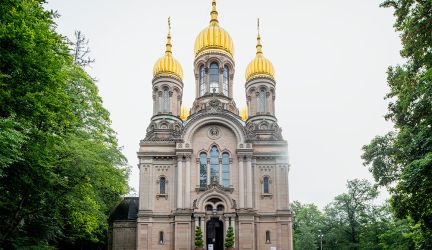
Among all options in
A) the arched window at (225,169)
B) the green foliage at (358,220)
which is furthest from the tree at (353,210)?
the arched window at (225,169)

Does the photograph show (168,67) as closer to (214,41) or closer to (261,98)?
(214,41)

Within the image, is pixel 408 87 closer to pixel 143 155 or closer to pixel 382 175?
pixel 382 175

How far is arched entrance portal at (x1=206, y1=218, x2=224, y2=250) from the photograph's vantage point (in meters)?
33.4

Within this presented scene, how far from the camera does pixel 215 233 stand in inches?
1325

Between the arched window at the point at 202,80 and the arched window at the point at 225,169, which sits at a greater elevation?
the arched window at the point at 202,80

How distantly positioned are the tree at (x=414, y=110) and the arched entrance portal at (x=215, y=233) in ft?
52.0

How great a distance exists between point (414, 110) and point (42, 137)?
12234mm

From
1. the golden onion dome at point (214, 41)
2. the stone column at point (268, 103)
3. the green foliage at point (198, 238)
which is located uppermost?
the golden onion dome at point (214, 41)

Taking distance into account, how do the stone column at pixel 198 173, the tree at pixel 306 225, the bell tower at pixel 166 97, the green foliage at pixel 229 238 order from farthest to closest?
1. the tree at pixel 306 225
2. the bell tower at pixel 166 97
3. the stone column at pixel 198 173
4. the green foliage at pixel 229 238

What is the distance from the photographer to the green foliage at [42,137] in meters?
14.0

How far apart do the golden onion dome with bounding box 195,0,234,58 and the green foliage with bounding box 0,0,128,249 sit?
1777 cm

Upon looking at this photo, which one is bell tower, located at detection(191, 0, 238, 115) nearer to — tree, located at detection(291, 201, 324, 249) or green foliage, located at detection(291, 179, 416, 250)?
green foliage, located at detection(291, 179, 416, 250)

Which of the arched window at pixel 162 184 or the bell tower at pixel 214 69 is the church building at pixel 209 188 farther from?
the bell tower at pixel 214 69

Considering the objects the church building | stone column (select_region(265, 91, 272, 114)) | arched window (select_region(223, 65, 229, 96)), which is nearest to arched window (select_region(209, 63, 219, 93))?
arched window (select_region(223, 65, 229, 96))
